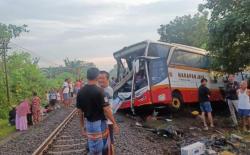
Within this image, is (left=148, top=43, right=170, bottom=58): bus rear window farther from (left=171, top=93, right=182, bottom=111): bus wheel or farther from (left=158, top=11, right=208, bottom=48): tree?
(left=158, top=11, right=208, bottom=48): tree

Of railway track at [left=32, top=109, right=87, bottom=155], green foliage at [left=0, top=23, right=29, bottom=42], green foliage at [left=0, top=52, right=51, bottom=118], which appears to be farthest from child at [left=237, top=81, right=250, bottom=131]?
green foliage at [left=0, top=23, right=29, bottom=42]

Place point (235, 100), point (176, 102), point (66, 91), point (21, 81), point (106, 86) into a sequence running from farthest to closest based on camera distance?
point (21, 81) → point (66, 91) → point (176, 102) → point (235, 100) → point (106, 86)

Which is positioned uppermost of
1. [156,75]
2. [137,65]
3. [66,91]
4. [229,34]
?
[229,34]

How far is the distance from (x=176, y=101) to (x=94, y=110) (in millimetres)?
11703

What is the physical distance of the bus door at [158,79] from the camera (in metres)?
16.2

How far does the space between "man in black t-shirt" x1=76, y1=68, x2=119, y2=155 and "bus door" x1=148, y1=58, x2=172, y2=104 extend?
32.2ft

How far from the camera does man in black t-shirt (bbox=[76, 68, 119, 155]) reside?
20.6 ft

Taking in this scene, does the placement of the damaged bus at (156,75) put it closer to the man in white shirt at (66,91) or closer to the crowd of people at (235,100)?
the crowd of people at (235,100)

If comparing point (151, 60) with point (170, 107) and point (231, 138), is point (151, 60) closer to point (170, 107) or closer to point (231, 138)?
point (170, 107)

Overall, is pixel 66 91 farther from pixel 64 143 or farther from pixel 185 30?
pixel 185 30

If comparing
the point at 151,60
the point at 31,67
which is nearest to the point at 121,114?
the point at 151,60

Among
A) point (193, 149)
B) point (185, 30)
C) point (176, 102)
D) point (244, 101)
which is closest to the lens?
point (193, 149)

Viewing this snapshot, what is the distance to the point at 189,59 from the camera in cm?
1903

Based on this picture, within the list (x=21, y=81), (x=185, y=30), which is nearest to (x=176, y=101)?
(x=21, y=81)
